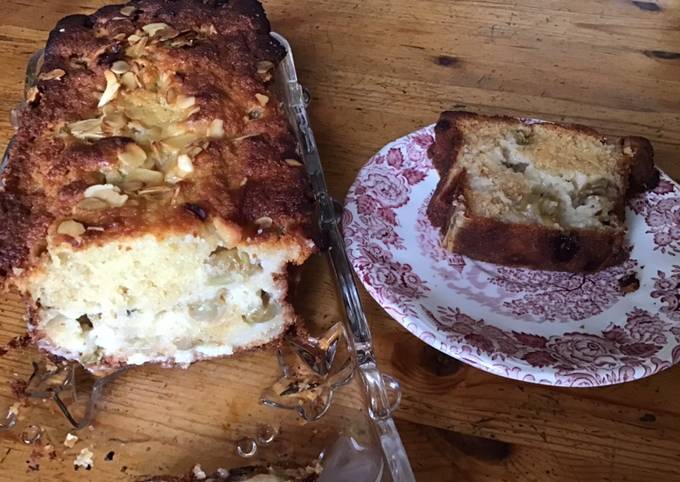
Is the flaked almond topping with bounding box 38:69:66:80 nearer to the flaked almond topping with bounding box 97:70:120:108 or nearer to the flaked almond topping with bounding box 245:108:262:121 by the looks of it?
the flaked almond topping with bounding box 97:70:120:108

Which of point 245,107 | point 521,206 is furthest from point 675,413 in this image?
point 245,107

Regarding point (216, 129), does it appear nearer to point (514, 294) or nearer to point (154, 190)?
point (154, 190)

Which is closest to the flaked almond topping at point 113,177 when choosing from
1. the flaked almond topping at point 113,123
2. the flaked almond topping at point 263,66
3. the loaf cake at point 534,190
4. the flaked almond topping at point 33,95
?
the flaked almond topping at point 113,123

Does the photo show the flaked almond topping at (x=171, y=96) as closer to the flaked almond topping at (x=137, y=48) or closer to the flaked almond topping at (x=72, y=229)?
the flaked almond topping at (x=137, y=48)

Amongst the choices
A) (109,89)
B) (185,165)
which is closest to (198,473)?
(185,165)

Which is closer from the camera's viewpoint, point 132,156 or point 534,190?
point 132,156

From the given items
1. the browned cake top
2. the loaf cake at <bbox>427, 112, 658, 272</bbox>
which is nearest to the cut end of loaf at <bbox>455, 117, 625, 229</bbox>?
the loaf cake at <bbox>427, 112, 658, 272</bbox>

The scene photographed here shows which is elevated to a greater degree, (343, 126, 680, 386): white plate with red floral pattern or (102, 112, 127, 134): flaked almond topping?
(102, 112, 127, 134): flaked almond topping
